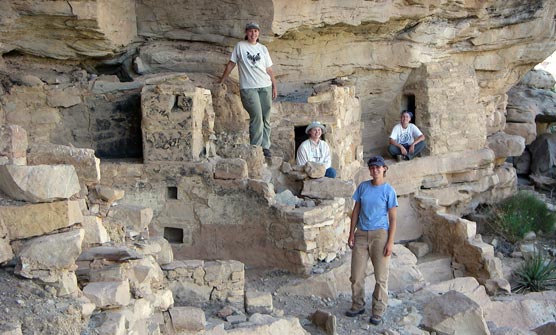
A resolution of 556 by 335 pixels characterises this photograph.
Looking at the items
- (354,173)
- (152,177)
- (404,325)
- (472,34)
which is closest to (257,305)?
(404,325)

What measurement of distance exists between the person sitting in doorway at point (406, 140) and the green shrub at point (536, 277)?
7.19ft

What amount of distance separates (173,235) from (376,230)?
7.17ft

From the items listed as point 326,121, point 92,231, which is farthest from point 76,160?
point 326,121

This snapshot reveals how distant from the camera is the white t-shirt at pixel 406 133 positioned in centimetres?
998

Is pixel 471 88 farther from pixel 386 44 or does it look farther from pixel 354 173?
pixel 354 173

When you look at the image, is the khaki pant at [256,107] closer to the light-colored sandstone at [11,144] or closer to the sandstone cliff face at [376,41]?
the sandstone cliff face at [376,41]

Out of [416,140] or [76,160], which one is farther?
Answer: [416,140]

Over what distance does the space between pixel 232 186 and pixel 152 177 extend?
2.59ft

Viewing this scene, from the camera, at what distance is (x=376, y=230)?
17.4 ft

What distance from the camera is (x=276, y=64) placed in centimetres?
959

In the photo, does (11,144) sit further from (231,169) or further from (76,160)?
(231,169)

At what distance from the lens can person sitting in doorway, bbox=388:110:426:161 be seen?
32.7 feet

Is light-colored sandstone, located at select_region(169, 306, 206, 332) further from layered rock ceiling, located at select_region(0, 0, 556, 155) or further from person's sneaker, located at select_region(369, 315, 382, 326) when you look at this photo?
layered rock ceiling, located at select_region(0, 0, 556, 155)

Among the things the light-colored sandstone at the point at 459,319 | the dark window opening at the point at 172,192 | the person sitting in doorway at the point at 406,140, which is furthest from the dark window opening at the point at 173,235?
the person sitting in doorway at the point at 406,140
